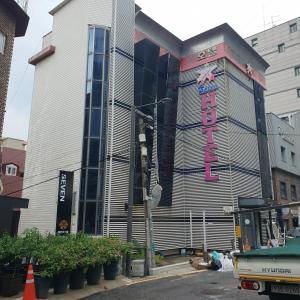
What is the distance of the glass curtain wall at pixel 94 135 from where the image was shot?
20.7m

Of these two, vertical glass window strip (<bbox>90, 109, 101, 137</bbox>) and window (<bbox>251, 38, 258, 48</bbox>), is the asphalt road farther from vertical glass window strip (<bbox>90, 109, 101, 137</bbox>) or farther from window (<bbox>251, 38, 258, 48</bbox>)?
window (<bbox>251, 38, 258, 48</bbox>)

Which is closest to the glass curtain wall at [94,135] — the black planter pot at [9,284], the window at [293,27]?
the black planter pot at [9,284]

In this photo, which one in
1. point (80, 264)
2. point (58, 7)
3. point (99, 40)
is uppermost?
point (58, 7)

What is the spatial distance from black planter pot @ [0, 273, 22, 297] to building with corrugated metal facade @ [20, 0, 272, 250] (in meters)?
8.59

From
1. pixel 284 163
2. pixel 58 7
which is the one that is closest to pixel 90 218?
pixel 58 7

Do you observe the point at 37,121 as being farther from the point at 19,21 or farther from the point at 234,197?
the point at 234,197

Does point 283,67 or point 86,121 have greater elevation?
point 283,67

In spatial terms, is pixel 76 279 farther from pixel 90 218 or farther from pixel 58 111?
pixel 58 111

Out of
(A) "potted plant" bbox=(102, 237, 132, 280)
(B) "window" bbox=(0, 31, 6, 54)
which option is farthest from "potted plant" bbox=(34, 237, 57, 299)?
(B) "window" bbox=(0, 31, 6, 54)

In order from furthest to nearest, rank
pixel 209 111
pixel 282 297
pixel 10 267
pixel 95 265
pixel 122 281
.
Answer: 1. pixel 209 111
2. pixel 122 281
3. pixel 95 265
4. pixel 10 267
5. pixel 282 297

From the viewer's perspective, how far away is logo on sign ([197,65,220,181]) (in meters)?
25.6

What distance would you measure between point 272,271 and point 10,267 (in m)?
8.52

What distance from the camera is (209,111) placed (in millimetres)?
26344

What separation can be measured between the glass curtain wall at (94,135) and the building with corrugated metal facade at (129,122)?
61 millimetres
